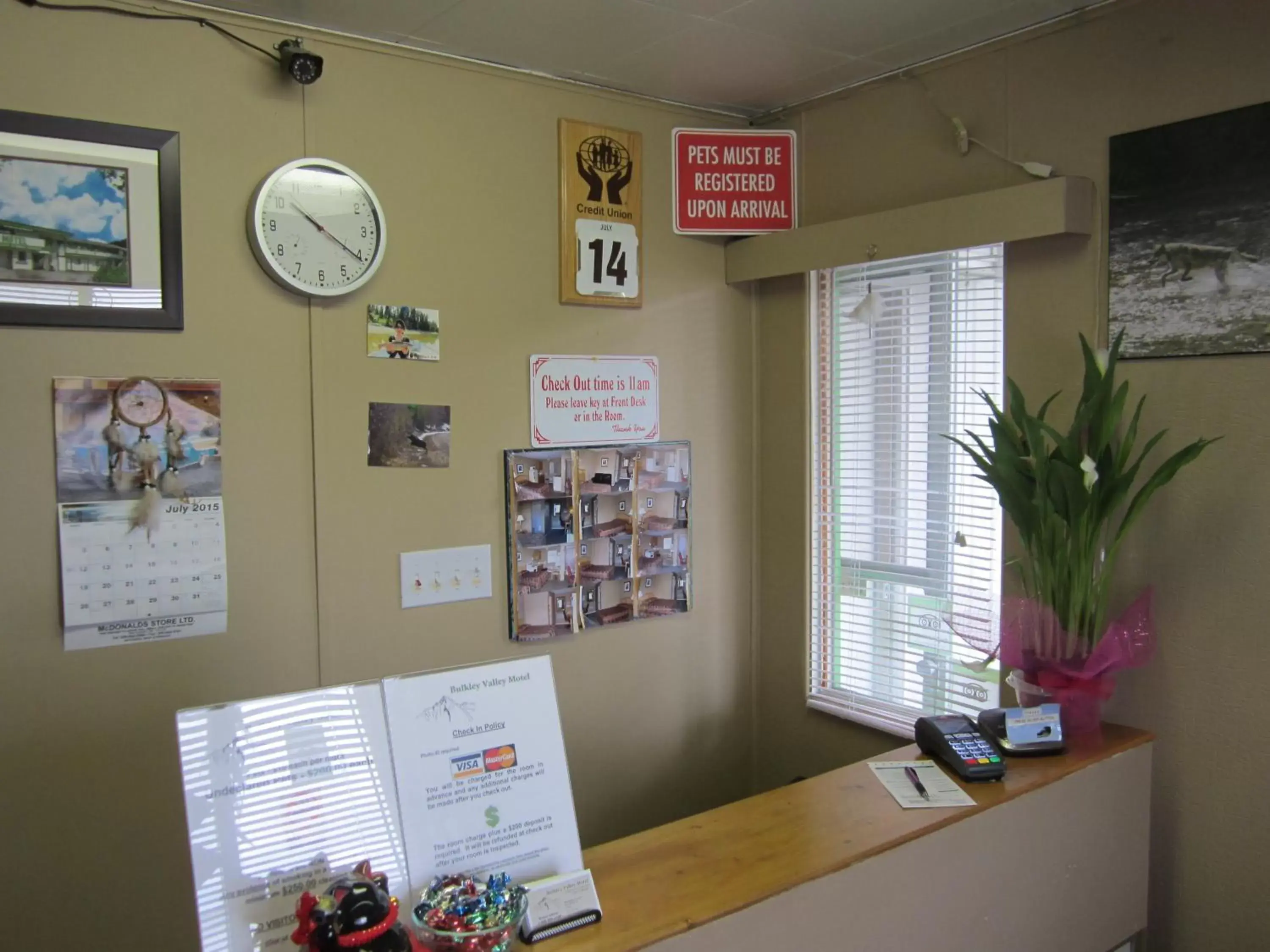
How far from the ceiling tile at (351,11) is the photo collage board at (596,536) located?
1.14 meters

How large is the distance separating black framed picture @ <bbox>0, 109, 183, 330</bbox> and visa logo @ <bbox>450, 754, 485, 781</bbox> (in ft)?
4.40

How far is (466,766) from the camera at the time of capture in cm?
147

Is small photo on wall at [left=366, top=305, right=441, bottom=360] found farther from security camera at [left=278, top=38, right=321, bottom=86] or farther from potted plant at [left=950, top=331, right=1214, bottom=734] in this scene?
potted plant at [left=950, top=331, right=1214, bottom=734]

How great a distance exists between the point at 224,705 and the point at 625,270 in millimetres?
1952

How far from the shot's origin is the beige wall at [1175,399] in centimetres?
214

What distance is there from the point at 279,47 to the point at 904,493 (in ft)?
6.81

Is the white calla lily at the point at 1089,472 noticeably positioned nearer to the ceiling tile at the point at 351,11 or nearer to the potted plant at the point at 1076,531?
the potted plant at the point at 1076,531

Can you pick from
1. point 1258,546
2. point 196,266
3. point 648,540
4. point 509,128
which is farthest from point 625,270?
point 1258,546

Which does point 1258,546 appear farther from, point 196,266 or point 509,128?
point 196,266

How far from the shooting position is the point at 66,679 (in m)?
2.12

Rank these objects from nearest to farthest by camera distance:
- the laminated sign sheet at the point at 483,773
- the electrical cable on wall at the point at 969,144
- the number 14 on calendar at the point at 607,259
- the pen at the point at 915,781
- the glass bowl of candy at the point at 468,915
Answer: the glass bowl of candy at the point at 468,915 < the laminated sign sheet at the point at 483,773 < the pen at the point at 915,781 < the electrical cable on wall at the point at 969,144 < the number 14 on calendar at the point at 607,259

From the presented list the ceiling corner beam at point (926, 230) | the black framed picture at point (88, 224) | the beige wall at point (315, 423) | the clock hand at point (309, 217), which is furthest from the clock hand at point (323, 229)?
the ceiling corner beam at point (926, 230)

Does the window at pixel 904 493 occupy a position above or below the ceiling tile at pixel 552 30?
below

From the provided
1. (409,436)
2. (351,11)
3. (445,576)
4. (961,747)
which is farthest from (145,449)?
(961,747)
